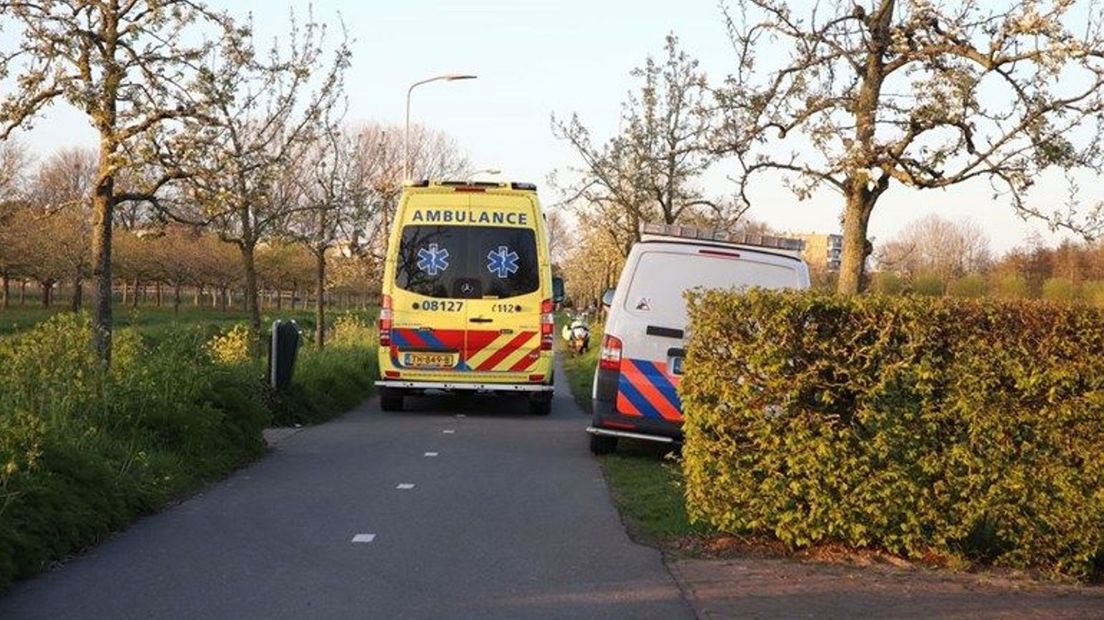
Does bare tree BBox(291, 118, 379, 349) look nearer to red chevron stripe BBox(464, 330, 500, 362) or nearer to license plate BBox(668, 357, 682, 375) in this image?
red chevron stripe BBox(464, 330, 500, 362)

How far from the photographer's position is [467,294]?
15.2m

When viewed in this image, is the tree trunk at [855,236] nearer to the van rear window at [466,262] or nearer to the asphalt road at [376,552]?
the asphalt road at [376,552]

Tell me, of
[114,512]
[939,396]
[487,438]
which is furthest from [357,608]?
[487,438]

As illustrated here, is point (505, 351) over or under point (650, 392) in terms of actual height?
over

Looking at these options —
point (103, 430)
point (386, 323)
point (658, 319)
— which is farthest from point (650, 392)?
point (386, 323)

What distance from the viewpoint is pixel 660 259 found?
10891 millimetres

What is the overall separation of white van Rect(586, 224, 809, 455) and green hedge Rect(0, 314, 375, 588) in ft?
11.4

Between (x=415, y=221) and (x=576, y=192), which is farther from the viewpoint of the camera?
(x=576, y=192)

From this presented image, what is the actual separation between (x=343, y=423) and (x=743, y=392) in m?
8.13

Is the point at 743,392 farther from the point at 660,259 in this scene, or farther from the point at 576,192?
the point at 576,192

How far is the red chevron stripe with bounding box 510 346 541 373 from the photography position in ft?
49.8

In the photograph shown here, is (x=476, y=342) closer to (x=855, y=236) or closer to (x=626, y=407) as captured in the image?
(x=626, y=407)

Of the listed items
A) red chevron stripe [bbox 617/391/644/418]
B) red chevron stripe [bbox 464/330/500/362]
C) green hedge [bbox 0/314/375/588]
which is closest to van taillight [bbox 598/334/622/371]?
red chevron stripe [bbox 617/391/644/418]

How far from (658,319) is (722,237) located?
1373 mm
